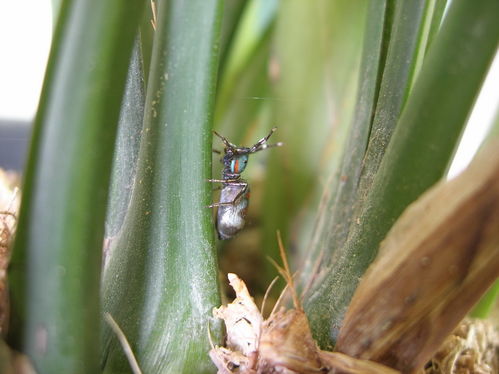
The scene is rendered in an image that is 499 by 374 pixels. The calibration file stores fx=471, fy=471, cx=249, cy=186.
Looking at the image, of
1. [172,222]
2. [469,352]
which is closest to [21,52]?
[172,222]

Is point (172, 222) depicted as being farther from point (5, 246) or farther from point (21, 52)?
point (21, 52)

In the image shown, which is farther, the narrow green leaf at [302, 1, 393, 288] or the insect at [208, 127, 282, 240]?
the insect at [208, 127, 282, 240]

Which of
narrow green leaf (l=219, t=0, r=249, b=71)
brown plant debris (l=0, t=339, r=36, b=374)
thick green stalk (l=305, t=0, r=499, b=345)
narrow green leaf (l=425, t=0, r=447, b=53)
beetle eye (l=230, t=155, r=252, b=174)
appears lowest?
brown plant debris (l=0, t=339, r=36, b=374)

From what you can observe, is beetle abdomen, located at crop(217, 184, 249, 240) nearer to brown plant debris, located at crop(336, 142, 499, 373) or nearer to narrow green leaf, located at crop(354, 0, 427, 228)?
narrow green leaf, located at crop(354, 0, 427, 228)

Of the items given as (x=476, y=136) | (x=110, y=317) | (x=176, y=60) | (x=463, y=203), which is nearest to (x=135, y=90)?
(x=176, y=60)

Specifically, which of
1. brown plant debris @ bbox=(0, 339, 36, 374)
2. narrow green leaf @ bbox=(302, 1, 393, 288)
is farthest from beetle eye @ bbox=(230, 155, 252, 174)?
brown plant debris @ bbox=(0, 339, 36, 374)

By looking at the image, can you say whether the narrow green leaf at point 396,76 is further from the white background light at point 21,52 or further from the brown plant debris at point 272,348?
the white background light at point 21,52

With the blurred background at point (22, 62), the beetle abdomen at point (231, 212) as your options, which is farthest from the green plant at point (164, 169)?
the blurred background at point (22, 62)
